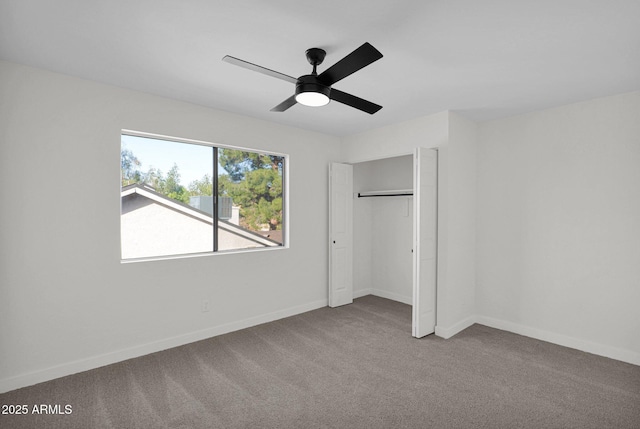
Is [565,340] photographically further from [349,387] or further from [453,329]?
[349,387]

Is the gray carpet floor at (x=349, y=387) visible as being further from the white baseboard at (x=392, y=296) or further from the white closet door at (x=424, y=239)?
the white baseboard at (x=392, y=296)

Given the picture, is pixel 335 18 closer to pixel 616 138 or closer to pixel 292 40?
pixel 292 40

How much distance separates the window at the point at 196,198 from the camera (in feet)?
10.8

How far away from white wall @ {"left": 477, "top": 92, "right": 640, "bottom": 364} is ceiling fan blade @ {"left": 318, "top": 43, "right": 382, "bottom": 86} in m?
2.78

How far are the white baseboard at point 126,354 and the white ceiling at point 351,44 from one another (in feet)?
8.06

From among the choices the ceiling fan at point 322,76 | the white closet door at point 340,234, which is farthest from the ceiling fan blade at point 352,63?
the white closet door at point 340,234

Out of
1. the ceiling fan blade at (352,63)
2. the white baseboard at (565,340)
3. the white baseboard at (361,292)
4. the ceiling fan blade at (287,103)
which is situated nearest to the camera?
the ceiling fan blade at (352,63)

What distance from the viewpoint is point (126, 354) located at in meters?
3.04

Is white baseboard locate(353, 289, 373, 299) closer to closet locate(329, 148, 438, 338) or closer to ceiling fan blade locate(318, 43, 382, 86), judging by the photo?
closet locate(329, 148, 438, 338)

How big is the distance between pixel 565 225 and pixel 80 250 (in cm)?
475

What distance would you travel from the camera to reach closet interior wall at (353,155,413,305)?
5031 millimetres

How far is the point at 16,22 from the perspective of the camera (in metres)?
2.00

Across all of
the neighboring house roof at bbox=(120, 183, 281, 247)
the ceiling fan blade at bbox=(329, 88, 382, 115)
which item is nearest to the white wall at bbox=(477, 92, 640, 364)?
the ceiling fan blade at bbox=(329, 88, 382, 115)

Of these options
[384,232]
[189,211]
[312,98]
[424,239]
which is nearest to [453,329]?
[424,239]
